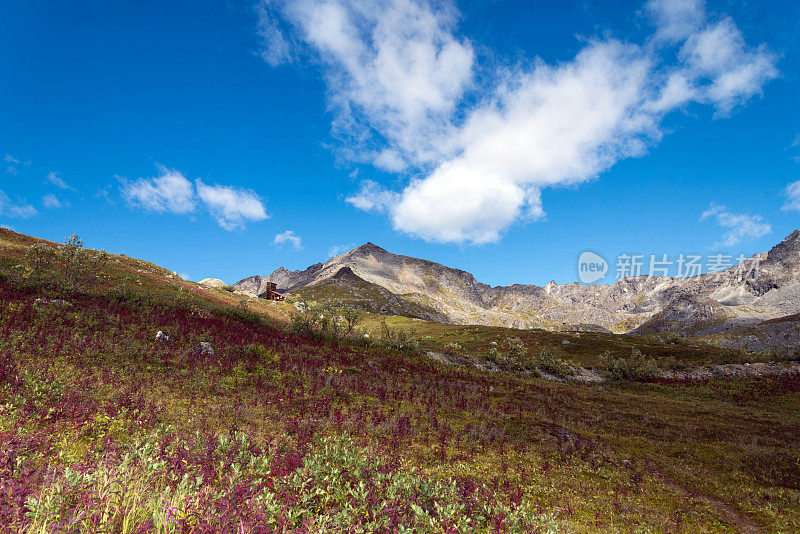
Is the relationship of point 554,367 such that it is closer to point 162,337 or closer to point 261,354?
point 261,354

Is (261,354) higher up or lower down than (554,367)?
lower down

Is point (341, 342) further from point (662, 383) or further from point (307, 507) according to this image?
point (662, 383)

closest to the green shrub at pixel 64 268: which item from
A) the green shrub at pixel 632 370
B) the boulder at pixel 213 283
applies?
the boulder at pixel 213 283

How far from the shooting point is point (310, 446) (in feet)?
27.1

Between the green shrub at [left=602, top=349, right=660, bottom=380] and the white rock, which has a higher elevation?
the green shrub at [left=602, top=349, right=660, bottom=380]

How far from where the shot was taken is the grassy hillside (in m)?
4.86

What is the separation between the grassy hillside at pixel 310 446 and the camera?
486cm

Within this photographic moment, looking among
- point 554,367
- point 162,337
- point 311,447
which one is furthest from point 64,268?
point 554,367

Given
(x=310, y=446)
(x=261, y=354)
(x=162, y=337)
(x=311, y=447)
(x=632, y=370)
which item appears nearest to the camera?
(x=310, y=446)

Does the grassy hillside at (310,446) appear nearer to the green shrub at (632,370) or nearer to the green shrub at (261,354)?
the green shrub at (261,354)

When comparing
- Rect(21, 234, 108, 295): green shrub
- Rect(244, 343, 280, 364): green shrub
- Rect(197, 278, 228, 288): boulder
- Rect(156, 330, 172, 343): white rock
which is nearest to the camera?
Rect(156, 330, 172, 343): white rock

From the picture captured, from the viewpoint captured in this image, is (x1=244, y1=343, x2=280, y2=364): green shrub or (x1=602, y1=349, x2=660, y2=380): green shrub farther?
(x1=602, y1=349, x2=660, y2=380): green shrub

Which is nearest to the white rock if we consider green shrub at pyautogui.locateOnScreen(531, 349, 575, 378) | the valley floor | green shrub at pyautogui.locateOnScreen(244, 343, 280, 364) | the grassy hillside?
the grassy hillside

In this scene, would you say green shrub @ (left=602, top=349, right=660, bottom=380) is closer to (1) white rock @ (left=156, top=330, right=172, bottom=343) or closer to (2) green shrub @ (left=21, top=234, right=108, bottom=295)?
(1) white rock @ (left=156, top=330, right=172, bottom=343)
